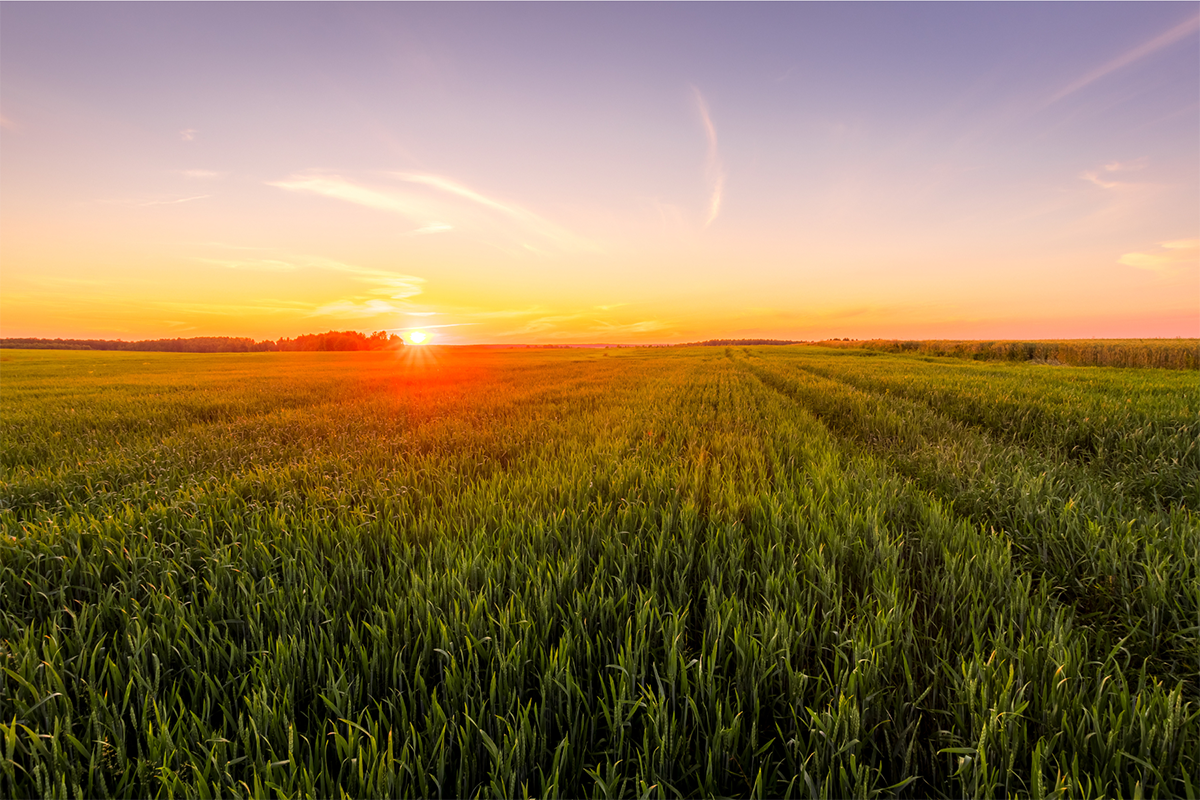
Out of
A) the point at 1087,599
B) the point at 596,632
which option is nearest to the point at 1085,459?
the point at 1087,599

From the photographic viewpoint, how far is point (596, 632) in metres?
1.99

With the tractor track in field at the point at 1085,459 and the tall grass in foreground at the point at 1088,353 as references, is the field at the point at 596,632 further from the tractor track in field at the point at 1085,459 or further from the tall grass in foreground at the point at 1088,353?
the tall grass in foreground at the point at 1088,353

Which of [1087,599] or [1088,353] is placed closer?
[1087,599]

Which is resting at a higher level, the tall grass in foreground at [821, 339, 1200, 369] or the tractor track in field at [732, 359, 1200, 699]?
the tall grass in foreground at [821, 339, 1200, 369]

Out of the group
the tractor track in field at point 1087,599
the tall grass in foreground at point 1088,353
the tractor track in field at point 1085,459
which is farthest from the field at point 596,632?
the tall grass in foreground at point 1088,353

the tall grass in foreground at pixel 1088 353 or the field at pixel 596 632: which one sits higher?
the tall grass in foreground at pixel 1088 353

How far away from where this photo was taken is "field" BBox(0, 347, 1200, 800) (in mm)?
1354

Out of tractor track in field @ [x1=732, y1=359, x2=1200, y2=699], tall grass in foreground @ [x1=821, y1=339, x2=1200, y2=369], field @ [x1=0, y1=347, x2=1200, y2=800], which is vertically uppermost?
tall grass in foreground @ [x1=821, y1=339, x2=1200, y2=369]

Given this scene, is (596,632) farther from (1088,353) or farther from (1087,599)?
(1088,353)

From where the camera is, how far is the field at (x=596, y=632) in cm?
135

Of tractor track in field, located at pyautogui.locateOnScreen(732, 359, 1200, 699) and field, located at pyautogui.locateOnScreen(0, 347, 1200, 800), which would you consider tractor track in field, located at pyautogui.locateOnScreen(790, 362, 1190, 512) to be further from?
tractor track in field, located at pyautogui.locateOnScreen(732, 359, 1200, 699)

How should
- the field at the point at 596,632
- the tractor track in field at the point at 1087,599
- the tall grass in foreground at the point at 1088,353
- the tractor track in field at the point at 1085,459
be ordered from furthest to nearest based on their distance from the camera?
the tall grass in foreground at the point at 1088,353 → the tractor track in field at the point at 1085,459 → the tractor track in field at the point at 1087,599 → the field at the point at 596,632

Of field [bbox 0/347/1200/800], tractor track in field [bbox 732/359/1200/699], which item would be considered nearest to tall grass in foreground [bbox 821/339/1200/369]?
field [bbox 0/347/1200/800]

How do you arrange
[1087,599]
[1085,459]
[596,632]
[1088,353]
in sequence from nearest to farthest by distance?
1. [596,632]
2. [1087,599]
3. [1085,459]
4. [1088,353]
